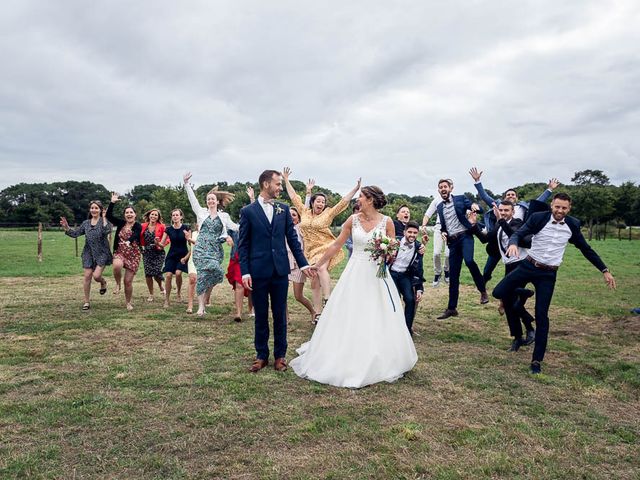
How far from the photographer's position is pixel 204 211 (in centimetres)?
1066

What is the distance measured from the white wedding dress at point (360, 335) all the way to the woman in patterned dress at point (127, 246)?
6.09 m

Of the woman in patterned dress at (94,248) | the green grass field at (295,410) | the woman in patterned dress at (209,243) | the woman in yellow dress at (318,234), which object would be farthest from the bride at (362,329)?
the woman in patterned dress at (94,248)

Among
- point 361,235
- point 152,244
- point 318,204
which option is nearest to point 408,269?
point 361,235

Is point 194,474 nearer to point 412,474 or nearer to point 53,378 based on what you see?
point 412,474

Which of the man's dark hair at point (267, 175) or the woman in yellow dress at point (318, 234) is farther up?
the man's dark hair at point (267, 175)

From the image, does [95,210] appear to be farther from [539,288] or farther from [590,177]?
[590,177]

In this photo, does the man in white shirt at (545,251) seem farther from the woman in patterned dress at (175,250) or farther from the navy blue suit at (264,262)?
the woman in patterned dress at (175,250)

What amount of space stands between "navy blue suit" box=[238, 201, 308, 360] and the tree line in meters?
10.5

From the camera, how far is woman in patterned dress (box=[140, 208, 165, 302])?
11742 millimetres

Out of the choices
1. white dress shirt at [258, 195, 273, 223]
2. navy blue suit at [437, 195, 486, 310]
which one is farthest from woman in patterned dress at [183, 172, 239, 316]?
navy blue suit at [437, 195, 486, 310]

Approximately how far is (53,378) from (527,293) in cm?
705

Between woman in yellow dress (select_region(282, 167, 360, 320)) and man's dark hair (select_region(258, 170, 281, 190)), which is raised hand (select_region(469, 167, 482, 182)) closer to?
woman in yellow dress (select_region(282, 167, 360, 320))

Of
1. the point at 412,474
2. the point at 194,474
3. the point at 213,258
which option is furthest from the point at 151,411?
the point at 213,258

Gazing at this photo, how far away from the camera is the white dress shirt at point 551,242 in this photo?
6.63 metres
